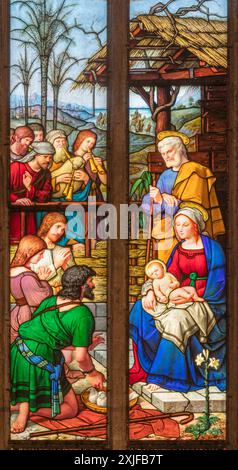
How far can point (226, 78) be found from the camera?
639 centimetres

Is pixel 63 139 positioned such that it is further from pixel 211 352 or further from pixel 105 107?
pixel 211 352

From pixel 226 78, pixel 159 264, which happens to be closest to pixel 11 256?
pixel 159 264

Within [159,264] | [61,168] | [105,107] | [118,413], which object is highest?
[105,107]

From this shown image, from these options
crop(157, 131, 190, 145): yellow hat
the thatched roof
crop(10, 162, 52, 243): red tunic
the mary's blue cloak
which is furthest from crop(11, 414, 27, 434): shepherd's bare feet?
the thatched roof

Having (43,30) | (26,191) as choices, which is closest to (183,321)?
(26,191)

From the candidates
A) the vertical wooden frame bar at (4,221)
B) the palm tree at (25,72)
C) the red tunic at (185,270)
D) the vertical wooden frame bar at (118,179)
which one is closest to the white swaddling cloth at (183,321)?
the red tunic at (185,270)

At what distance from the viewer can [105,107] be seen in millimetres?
6363

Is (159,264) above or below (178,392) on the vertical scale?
above

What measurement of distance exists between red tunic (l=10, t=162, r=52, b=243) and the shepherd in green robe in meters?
0.51

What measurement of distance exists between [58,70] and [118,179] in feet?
3.44

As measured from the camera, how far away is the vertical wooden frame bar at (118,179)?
634cm

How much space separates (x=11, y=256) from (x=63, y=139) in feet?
3.53

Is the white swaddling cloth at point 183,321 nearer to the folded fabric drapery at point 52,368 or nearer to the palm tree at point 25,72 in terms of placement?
the folded fabric drapery at point 52,368

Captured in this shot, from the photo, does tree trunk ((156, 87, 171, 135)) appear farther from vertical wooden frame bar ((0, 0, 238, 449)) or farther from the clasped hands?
the clasped hands
